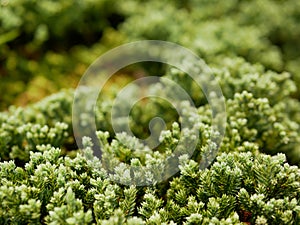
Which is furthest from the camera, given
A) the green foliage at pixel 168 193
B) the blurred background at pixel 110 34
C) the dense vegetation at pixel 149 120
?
the blurred background at pixel 110 34

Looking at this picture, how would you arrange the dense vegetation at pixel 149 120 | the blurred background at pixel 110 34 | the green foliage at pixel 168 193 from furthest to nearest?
the blurred background at pixel 110 34 < the dense vegetation at pixel 149 120 < the green foliage at pixel 168 193

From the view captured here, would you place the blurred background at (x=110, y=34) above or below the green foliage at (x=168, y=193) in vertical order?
above

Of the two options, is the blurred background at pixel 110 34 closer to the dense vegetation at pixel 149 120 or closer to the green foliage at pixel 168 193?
the dense vegetation at pixel 149 120

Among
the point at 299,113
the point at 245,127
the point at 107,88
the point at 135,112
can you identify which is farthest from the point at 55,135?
the point at 299,113

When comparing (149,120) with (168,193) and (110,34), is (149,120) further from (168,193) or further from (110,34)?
(110,34)

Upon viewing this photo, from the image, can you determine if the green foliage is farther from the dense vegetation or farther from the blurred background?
the blurred background

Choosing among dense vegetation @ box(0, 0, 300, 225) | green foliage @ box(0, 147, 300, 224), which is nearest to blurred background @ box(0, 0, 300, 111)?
dense vegetation @ box(0, 0, 300, 225)

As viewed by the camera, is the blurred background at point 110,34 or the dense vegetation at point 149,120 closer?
the dense vegetation at point 149,120

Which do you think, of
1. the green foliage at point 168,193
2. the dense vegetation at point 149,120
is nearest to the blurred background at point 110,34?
the dense vegetation at point 149,120
